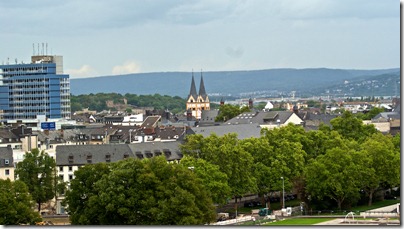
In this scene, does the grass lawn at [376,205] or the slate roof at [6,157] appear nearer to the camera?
the grass lawn at [376,205]

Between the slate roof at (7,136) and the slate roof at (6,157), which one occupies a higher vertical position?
the slate roof at (7,136)

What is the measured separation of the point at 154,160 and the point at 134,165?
1973mm

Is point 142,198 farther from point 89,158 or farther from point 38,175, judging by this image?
point 89,158

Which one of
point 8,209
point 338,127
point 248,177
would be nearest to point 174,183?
point 8,209

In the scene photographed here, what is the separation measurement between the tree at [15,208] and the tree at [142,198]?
2.72 m

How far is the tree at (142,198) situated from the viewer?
76.4 metres

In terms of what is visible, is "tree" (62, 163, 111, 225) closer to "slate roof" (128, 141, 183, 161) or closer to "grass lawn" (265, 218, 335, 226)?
"grass lawn" (265, 218, 335, 226)

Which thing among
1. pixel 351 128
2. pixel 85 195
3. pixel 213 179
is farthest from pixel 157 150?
pixel 85 195

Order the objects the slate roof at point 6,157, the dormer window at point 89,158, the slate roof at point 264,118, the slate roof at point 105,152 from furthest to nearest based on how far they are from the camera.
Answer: the slate roof at point 264,118 → the dormer window at point 89,158 → the slate roof at point 105,152 → the slate roof at point 6,157

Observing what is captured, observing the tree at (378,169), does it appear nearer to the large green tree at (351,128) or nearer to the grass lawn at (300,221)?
the grass lawn at (300,221)

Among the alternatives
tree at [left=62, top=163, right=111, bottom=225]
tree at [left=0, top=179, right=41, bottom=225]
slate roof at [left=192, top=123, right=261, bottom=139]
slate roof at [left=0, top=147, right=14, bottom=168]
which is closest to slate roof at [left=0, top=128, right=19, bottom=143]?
slate roof at [left=0, top=147, right=14, bottom=168]

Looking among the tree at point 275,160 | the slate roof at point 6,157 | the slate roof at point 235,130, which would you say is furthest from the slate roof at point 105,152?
the slate roof at point 235,130

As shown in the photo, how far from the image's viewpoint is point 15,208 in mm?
78438

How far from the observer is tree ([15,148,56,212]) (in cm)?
9819
